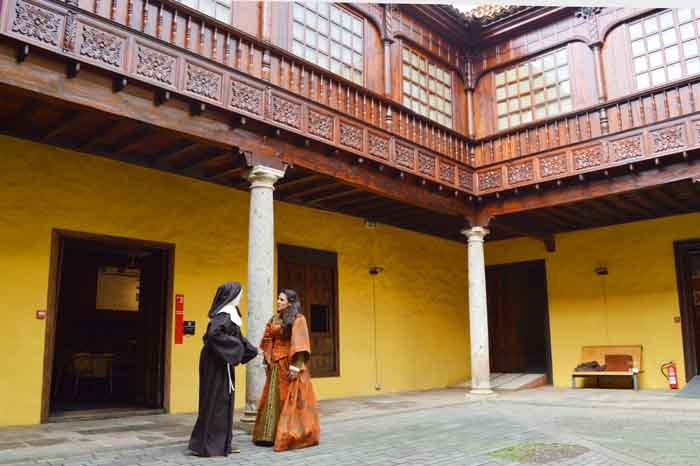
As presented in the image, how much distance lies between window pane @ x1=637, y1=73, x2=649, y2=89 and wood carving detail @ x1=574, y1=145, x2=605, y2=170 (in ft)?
5.29

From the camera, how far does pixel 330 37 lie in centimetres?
988

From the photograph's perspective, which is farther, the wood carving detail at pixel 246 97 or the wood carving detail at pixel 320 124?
the wood carving detail at pixel 320 124

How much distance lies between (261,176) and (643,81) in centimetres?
720

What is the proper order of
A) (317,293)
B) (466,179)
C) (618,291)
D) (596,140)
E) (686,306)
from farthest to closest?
(618,291), (686,306), (317,293), (466,179), (596,140)

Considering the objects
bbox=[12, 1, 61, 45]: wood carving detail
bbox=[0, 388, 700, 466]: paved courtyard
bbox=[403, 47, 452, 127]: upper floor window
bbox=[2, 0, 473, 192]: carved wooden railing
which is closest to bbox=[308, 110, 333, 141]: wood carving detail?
bbox=[2, 0, 473, 192]: carved wooden railing

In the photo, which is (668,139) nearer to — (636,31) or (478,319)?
(636,31)

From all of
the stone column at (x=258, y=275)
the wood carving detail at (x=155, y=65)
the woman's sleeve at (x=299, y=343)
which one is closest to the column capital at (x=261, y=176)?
the stone column at (x=258, y=275)

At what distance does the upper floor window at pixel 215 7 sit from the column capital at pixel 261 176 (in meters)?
2.31

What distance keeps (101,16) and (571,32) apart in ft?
28.4

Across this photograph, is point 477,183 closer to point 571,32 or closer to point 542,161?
point 542,161

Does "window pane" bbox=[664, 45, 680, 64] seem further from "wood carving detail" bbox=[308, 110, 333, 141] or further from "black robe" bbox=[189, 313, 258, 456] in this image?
"black robe" bbox=[189, 313, 258, 456]

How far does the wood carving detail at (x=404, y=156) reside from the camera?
31.7 feet

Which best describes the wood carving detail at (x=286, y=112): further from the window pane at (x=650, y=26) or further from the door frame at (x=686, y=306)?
the door frame at (x=686, y=306)

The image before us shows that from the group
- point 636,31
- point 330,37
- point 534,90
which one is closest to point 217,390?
point 330,37
